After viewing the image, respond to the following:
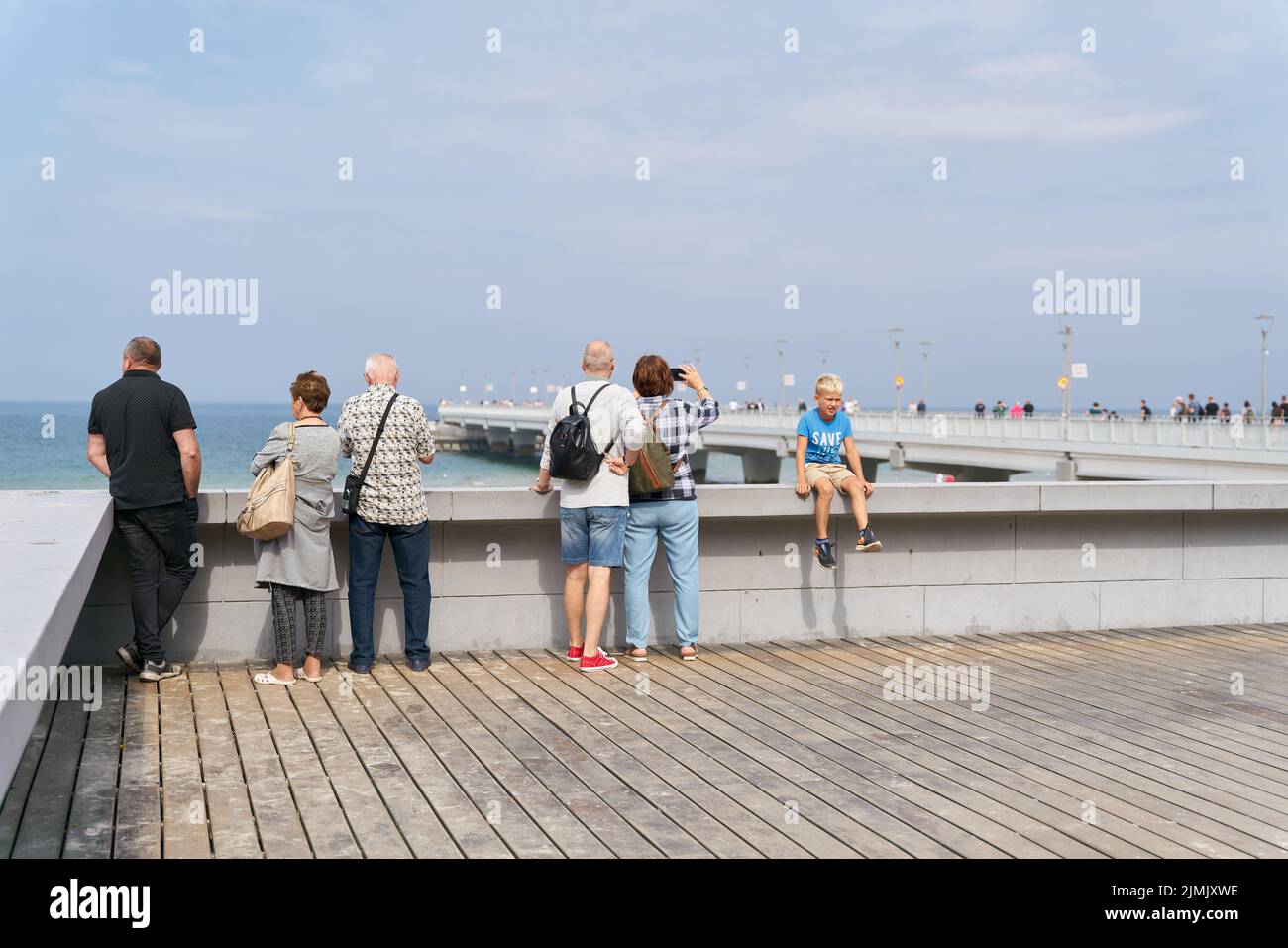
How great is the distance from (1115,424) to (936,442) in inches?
574

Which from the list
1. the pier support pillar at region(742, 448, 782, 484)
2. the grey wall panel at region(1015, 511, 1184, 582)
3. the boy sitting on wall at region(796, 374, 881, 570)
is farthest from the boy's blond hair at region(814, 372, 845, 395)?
the pier support pillar at region(742, 448, 782, 484)

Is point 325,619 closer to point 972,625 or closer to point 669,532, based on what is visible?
point 669,532

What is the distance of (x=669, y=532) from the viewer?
825 cm

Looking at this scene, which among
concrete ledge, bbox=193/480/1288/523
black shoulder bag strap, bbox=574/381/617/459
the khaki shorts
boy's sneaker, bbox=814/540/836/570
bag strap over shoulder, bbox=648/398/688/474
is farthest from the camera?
the khaki shorts

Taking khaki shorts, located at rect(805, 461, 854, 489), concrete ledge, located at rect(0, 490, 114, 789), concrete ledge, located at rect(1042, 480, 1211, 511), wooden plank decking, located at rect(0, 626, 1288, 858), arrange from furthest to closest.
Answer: concrete ledge, located at rect(1042, 480, 1211, 511) → khaki shorts, located at rect(805, 461, 854, 489) → wooden plank decking, located at rect(0, 626, 1288, 858) → concrete ledge, located at rect(0, 490, 114, 789)

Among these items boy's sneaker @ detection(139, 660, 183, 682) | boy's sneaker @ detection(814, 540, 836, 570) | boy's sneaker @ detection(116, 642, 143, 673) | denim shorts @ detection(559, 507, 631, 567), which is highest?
denim shorts @ detection(559, 507, 631, 567)

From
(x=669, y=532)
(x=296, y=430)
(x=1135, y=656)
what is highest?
(x=296, y=430)

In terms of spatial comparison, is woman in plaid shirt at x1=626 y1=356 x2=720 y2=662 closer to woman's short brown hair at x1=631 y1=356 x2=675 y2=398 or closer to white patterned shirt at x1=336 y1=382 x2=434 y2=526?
woman's short brown hair at x1=631 y1=356 x2=675 y2=398

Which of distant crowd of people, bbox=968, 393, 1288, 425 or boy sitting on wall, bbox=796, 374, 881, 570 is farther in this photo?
distant crowd of people, bbox=968, 393, 1288, 425

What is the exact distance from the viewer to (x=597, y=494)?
7.85 m

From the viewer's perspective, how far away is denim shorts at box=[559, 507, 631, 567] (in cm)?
789

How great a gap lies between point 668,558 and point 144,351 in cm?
338
